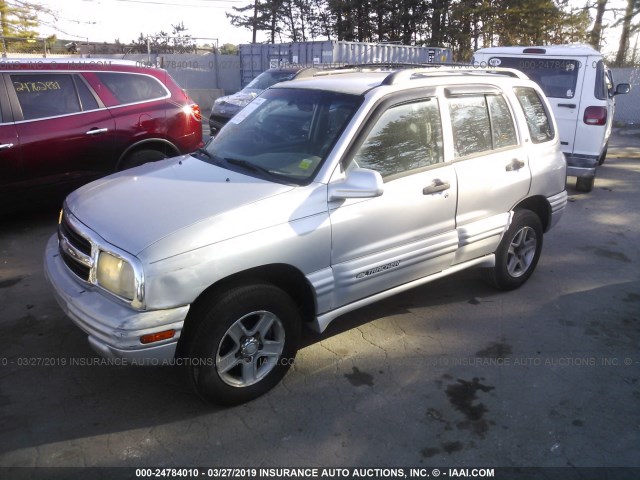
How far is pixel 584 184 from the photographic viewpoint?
8469 mm

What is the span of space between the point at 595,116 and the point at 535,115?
3.85 metres

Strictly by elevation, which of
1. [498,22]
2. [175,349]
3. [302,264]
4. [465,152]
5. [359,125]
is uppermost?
[498,22]

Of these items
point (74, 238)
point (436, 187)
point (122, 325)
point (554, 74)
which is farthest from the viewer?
point (554, 74)

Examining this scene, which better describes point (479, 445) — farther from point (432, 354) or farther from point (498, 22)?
point (498, 22)

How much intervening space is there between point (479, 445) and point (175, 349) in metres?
1.73

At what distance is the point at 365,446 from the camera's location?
2842 mm

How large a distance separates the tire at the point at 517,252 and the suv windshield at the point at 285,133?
191 centimetres

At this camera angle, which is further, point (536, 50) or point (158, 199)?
point (536, 50)

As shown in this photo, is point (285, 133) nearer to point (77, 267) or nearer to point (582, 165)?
point (77, 267)

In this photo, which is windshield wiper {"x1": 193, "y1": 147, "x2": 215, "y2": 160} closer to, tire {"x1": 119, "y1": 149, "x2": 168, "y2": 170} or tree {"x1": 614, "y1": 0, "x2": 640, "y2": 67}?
tire {"x1": 119, "y1": 149, "x2": 168, "y2": 170}

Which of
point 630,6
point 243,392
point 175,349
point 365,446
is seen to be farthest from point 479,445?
point 630,6

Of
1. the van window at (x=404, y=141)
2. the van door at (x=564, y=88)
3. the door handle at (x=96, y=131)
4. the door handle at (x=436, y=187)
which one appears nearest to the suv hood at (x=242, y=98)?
the door handle at (x=96, y=131)

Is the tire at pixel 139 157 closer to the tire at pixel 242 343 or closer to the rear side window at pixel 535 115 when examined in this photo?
the tire at pixel 242 343

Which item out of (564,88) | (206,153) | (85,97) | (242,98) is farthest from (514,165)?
(242,98)
